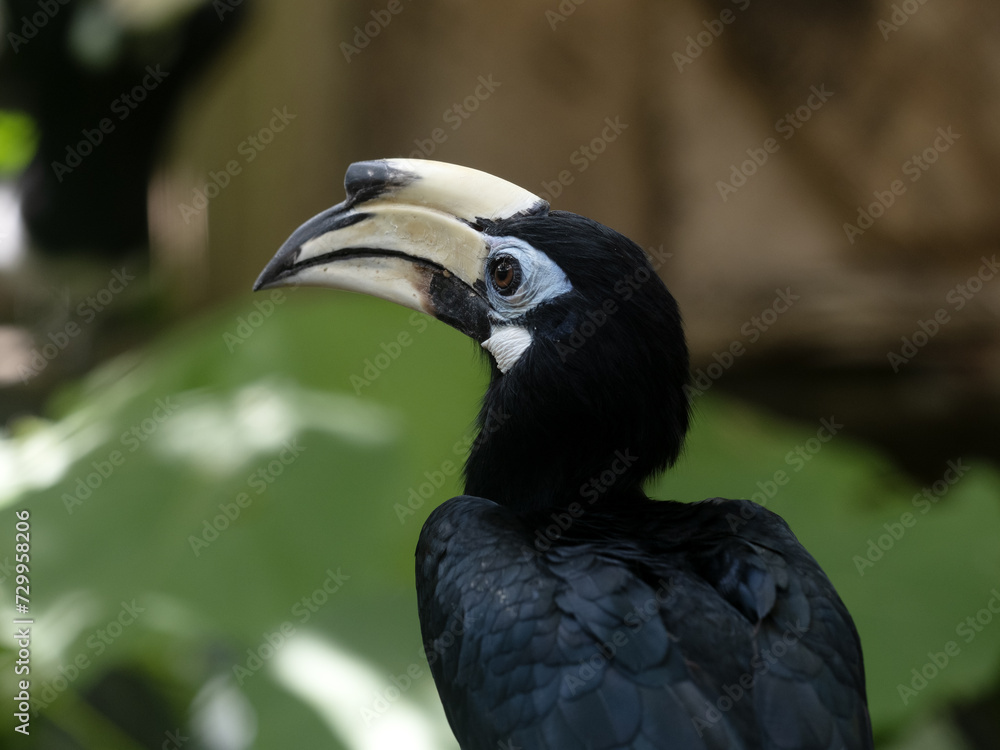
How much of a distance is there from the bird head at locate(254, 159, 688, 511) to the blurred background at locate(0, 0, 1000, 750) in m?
0.73

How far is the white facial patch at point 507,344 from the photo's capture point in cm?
163

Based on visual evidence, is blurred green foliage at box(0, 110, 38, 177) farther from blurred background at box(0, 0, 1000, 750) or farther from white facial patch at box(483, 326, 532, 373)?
white facial patch at box(483, 326, 532, 373)

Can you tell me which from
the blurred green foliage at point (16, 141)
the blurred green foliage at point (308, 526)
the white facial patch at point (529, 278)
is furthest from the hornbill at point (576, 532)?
the blurred green foliage at point (16, 141)

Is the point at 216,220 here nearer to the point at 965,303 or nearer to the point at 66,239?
the point at 66,239

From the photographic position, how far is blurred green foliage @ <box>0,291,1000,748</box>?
2.52m

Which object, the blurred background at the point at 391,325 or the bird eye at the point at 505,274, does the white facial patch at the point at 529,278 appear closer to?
the bird eye at the point at 505,274

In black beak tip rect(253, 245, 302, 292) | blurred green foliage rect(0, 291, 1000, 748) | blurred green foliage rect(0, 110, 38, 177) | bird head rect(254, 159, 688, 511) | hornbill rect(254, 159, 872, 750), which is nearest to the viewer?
hornbill rect(254, 159, 872, 750)

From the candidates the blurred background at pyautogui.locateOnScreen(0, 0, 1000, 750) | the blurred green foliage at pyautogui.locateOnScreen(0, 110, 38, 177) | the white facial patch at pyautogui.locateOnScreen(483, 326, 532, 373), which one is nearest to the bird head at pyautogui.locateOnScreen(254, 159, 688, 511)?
the white facial patch at pyautogui.locateOnScreen(483, 326, 532, 373)

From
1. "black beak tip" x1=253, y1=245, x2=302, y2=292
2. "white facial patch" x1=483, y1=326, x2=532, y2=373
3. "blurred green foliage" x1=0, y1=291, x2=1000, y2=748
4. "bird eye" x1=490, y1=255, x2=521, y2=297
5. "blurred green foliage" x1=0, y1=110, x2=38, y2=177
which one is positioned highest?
"bird eye" x1=490, y1=255, x2=521, y2=297

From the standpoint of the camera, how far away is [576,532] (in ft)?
5.06

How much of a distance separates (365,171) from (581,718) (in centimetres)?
100

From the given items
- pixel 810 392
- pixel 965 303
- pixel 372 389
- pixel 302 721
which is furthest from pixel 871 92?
pixel 302 721

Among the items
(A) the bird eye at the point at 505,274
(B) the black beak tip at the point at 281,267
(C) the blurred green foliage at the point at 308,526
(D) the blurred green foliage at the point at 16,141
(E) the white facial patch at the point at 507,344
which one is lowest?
(D) the blurred green foliage at the point at 16,141

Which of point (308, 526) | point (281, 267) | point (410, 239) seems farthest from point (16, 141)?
point (410, 239)
